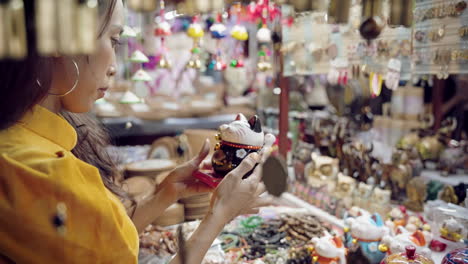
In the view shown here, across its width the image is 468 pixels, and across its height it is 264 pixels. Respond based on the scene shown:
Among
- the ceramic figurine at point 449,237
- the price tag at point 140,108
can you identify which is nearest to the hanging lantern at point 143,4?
the ceramic figurine at point 449,237

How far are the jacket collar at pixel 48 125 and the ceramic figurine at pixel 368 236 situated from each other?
1.02 m

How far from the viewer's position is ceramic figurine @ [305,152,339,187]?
227cm

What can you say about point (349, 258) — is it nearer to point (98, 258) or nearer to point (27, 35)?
point (98, 258)

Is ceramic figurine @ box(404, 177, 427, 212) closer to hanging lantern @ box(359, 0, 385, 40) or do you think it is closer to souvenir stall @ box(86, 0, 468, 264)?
souvenir stall @ box(86, 0, 468, 264)

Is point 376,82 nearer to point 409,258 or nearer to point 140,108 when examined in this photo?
point 409,258

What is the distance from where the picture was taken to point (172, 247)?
169cm

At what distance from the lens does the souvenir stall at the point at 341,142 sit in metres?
1.36

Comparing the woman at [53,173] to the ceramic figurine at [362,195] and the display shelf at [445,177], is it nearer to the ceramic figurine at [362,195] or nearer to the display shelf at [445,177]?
the ceramic figurine at [362,195]

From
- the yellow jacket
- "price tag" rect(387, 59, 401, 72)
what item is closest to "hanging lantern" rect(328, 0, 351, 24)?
the yellow jacket

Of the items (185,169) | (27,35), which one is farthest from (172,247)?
(27,35)

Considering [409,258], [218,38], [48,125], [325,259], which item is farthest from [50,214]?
[218,38]

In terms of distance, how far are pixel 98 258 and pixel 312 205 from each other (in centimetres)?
162

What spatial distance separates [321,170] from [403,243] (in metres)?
0.99

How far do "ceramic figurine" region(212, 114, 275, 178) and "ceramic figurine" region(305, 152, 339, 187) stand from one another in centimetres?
104
